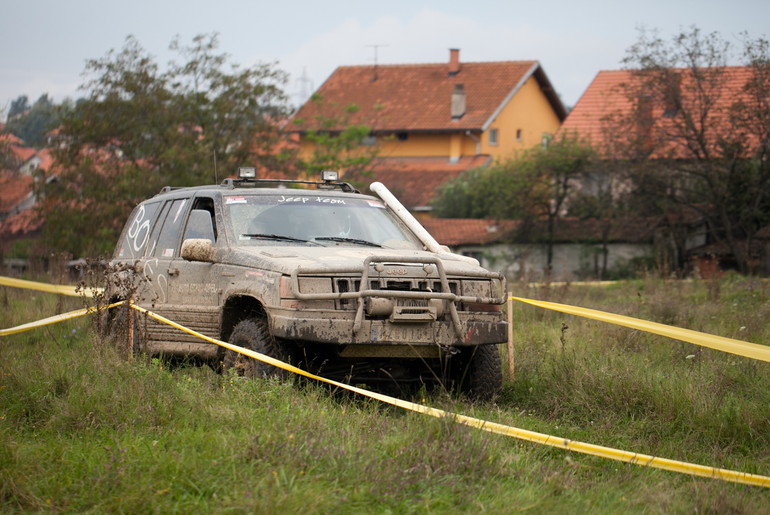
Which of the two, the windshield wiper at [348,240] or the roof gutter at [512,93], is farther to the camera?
the roof gutter at [512,93]

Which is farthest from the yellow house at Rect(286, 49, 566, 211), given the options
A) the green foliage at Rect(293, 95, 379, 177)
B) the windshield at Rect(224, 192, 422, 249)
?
the windshield at Rect(224, 192, 422, 249)

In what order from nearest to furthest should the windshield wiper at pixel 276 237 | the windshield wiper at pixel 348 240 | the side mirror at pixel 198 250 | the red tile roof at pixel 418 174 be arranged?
the side mirror at pixel 198 250
the windshield wiper at pixel 276 237
the windshield wiper at pixel 348 240
the red tile roof at pixel 418 174

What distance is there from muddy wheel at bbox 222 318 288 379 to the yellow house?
40.7 m

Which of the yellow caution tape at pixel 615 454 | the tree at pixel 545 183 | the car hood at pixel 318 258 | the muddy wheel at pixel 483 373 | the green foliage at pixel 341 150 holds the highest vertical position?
the green foliage at pixel 341 150

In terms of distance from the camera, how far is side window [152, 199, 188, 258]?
9.24 m

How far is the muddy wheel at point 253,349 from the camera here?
736 cm

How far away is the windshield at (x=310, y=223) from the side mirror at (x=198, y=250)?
0.26 m

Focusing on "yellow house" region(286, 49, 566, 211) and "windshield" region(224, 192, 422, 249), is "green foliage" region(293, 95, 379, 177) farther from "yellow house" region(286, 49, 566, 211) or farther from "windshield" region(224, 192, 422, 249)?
"windshield" region(224, 192, 422, 249)

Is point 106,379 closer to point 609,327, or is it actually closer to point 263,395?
point 263,395

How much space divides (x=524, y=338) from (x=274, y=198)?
11.6 feet

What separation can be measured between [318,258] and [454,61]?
49.9 metres

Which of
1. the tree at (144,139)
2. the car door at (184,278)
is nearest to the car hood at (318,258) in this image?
the car door at (184,278)

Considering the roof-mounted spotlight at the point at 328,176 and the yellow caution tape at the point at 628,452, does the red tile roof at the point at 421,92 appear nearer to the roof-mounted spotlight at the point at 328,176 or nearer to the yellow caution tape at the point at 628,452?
the roof-mounted spotlight at the point at 328,176

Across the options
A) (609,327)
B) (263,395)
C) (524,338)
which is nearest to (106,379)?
(263,395)
